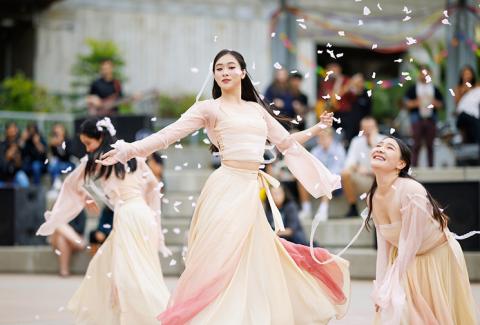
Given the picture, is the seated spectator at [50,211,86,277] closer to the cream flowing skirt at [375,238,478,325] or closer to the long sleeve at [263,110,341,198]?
the long sleeve at [263,110,341,198]

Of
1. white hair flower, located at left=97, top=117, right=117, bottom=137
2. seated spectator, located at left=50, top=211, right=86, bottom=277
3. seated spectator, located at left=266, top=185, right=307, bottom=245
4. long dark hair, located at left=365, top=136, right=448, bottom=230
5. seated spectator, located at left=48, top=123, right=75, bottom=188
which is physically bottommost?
seated spectator, located at left=50, top=211, right=86, bottom=277

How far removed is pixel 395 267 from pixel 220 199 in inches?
51.3

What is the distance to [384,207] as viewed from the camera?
757 centimetres

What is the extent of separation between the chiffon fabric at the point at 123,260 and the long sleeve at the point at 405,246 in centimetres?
215

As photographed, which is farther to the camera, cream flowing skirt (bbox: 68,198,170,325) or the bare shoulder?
cream flowing skirt (bbox: 68,198,170,325)

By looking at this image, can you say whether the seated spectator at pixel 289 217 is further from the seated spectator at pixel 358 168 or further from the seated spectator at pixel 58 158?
the seated spectator at pixel 58 158

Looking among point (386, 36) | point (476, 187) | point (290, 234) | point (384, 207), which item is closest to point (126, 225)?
point (384, 207)

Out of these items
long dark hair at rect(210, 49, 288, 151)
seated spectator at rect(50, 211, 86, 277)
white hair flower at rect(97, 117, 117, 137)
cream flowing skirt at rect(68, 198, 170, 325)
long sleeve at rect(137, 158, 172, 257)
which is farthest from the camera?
seated spectator at rect(50, 211, 86, 277)

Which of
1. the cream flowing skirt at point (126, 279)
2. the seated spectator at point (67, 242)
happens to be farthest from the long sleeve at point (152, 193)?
the seated spectator at point (67, 242)

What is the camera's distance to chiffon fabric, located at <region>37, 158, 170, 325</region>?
344 inches

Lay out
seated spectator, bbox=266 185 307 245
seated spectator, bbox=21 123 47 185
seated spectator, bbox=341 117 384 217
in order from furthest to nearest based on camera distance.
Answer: seated spectator, bbox=21 123 47 185 → seated spectator, bbox=341 117 384 217 → seated spectator, bbox=266 185 307 245

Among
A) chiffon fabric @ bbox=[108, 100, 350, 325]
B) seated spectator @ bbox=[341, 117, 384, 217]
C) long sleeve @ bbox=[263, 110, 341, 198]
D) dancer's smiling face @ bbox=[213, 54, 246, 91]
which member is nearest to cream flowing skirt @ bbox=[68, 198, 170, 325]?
chiffon fabric @ bbox=[108, 100, 350, 325]

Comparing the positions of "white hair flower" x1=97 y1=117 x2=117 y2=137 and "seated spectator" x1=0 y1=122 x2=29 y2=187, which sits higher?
"white hair flower" x1=97 y1=117 x2=117 y2=137

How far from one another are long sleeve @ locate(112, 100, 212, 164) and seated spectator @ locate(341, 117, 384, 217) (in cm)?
721
